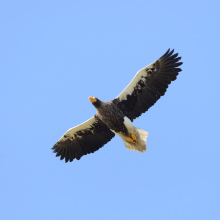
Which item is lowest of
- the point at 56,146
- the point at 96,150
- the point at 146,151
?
the point at 146,151

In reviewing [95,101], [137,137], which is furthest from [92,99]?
[137,137]

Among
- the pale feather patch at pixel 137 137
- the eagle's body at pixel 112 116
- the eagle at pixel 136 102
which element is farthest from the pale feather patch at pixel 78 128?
the pale feather patch at pixel 137 137

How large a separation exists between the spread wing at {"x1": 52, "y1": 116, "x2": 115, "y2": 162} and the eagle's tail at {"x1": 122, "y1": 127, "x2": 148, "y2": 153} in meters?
0.73

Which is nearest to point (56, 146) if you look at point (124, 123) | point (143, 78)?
point (124, 123)

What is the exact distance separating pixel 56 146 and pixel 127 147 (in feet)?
9.57

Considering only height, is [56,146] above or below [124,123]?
above

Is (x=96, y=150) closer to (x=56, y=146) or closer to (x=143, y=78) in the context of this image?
(x=56, y=146)

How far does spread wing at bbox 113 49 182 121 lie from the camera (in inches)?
675

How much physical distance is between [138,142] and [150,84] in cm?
218

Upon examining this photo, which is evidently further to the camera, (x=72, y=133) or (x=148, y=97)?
(x=72, y=133)

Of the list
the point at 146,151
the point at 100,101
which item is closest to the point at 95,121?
the point at 100,101

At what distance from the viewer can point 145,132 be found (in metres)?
17.6

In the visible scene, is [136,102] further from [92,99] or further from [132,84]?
[92,99]

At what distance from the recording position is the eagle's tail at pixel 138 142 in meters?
17.5
